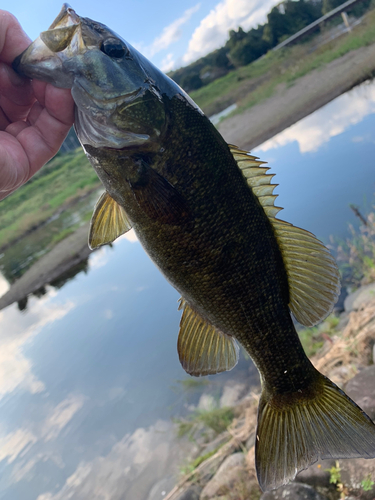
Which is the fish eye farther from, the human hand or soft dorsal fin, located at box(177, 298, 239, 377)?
soft dorsal fin, located at box(177, 298, 239, 377)

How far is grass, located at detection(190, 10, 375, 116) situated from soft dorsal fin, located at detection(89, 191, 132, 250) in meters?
20.5

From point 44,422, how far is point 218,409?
3230mm

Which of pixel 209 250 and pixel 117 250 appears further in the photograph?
pixel 117 250

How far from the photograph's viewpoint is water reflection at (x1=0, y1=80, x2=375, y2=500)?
484cm

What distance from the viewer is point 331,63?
18.8 metres

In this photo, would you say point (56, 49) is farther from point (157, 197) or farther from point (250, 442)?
point (250, 442)

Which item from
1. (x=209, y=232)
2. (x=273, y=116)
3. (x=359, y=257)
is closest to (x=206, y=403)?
(x=359, y=257)

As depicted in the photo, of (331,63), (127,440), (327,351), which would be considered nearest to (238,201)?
(327,351)

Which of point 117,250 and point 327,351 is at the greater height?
point 117,250

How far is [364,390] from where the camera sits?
10.6 ft

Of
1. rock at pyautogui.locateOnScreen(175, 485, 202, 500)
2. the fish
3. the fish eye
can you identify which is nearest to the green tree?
rock at pyautogui.locateOnScreen(175, 485, 202, 500)

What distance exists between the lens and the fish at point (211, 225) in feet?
4.97

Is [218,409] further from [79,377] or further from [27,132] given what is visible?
[27,132]

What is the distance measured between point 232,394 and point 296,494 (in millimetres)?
1990
